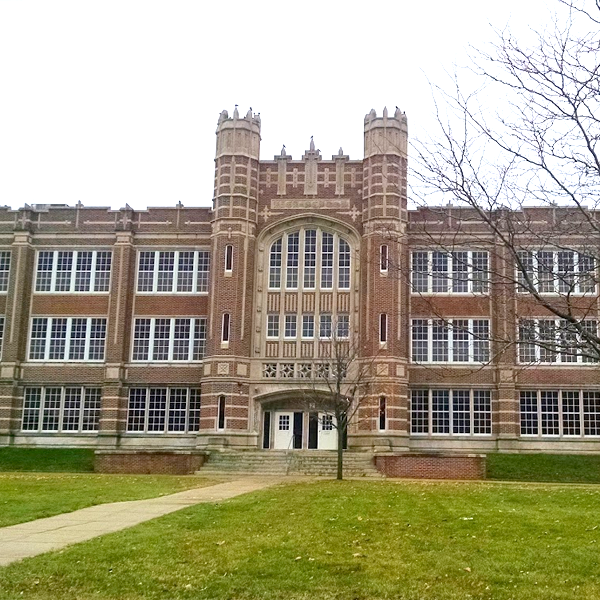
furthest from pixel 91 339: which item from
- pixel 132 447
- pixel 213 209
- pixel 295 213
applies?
pixel 295 213

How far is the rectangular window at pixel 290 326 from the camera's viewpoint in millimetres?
40281

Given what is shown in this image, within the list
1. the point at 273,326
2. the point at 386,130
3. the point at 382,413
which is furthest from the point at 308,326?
the point at 386,130

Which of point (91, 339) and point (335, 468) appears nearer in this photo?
point (335, 468)

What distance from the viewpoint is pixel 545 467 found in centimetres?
3428

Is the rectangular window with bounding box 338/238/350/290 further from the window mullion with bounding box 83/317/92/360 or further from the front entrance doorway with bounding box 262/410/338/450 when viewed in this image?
→ the window mullion with bounding box 83/317/92/360

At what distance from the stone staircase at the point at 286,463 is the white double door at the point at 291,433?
222 centimetres

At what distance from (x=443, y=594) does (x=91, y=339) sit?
34626 mm

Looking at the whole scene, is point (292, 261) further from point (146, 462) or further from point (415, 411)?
point (146, 462)

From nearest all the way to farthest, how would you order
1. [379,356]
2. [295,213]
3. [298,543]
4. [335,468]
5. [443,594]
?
[443,594], [298,543], [335,468], [379,356], [295,213]

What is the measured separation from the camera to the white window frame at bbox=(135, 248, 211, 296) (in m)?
41.6

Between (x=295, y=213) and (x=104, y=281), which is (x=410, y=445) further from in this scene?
(x=104, y=281)

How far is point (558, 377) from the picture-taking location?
39562 mm

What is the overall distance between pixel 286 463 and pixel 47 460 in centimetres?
1082

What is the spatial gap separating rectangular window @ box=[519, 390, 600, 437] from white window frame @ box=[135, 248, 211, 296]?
16689 millimetres
